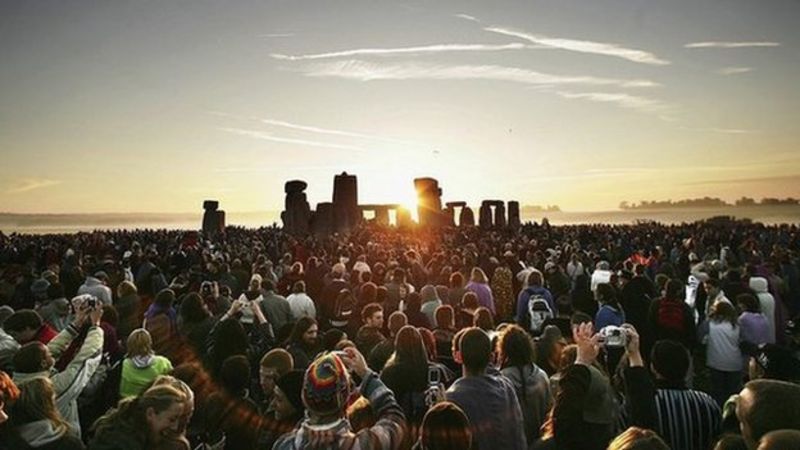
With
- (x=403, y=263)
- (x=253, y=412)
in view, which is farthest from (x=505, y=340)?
(x=403, y=263)

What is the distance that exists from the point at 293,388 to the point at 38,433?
167 centimetres

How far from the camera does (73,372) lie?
177 inches

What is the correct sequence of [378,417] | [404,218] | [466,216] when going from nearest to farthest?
[378,417] → [404,218] → [466,216]

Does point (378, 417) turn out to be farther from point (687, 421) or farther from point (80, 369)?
point (80, 369)

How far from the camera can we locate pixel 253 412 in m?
4.41

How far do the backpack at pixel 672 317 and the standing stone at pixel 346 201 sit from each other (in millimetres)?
29470

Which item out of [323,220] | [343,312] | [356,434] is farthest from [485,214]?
[356,434]

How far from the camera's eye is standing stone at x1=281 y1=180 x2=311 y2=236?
3541 centimetres

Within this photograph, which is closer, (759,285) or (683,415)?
(683,415)

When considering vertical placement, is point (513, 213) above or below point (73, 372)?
above

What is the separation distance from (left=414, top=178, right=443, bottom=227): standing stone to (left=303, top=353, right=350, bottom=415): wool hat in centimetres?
3895

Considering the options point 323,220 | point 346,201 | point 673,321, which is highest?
point 346,201

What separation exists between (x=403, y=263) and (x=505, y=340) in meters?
10.2

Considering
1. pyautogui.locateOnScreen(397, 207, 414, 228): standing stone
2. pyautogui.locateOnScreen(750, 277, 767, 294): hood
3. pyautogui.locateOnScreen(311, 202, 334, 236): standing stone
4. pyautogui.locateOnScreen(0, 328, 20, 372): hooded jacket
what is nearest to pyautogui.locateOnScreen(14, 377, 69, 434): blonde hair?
pyautogui.locateOnScreen(0, 328, 20, 372): hooded jacket
